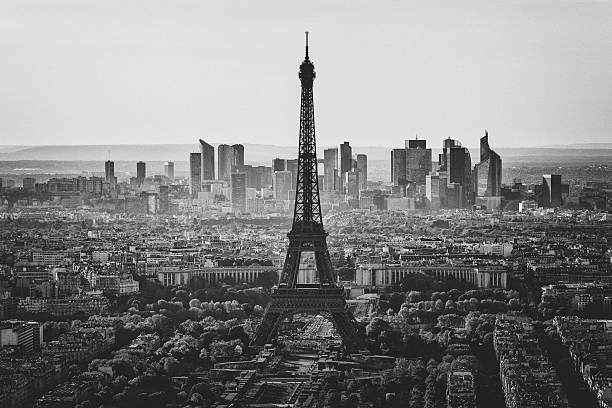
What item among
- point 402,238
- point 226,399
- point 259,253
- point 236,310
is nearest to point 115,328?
point 236,310

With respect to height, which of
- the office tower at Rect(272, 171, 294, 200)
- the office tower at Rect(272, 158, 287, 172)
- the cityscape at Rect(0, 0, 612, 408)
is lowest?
the cityscape at Rect(0, 0, 612, 408)

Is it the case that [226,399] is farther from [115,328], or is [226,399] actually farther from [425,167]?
[425,167]

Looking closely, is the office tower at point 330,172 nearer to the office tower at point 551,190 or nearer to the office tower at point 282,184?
the office tower at point 282,184

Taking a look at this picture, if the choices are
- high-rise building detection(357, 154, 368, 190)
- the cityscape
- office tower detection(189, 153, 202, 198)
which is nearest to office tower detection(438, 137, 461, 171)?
the cityscape

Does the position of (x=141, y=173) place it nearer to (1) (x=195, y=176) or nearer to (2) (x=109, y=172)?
(2) (x=109, y=172)

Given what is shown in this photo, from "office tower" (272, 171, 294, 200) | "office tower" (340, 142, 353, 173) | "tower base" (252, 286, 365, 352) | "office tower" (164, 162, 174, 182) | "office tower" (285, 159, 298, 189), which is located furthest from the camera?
"office tower" (164, 162, 174, 182)

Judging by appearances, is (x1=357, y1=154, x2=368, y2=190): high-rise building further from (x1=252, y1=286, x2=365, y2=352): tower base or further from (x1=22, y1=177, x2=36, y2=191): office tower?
(x1=252, y1=286, x2=365, y2=352): tower base

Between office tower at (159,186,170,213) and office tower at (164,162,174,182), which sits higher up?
office tower at (164,162,174,182)

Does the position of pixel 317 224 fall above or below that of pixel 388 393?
above
